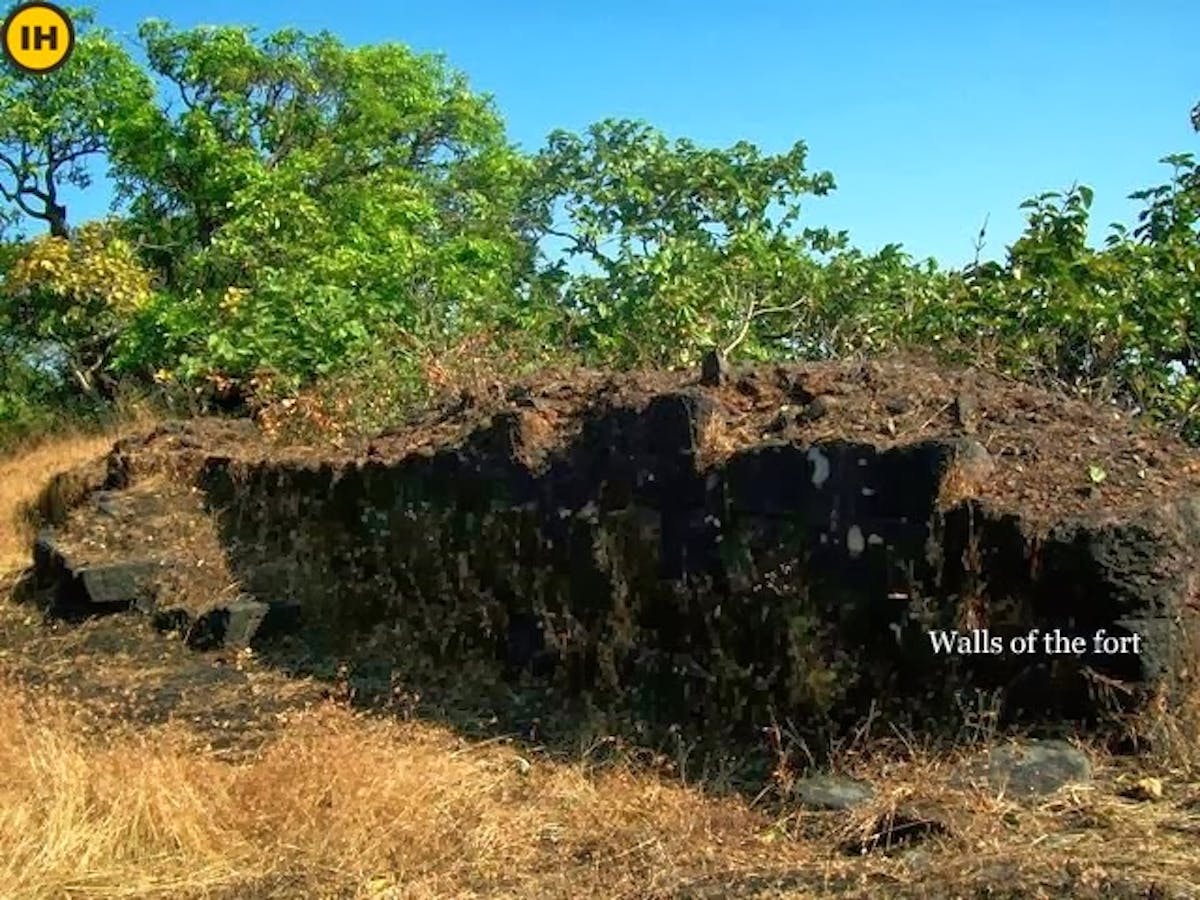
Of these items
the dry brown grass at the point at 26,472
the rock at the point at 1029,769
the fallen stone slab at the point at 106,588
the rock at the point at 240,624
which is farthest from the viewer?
the dry brown grass at the point at 26,472

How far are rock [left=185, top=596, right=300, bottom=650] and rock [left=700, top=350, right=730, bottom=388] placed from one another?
306cm

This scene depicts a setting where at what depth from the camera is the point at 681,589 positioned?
638cm

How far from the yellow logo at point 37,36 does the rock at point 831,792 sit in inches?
258

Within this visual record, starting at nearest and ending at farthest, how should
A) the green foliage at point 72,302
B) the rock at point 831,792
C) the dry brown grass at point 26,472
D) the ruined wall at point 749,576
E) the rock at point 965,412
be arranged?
the rock at point 831,792 < the ruined wall at point 749,576 < the rock at point 965,412 < the dry brown grass at point 26,472 < the green foliage at point 72,302

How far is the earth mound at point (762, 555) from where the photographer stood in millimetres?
5316

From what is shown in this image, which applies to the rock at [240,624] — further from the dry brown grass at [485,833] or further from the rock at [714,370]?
the rock at [714,370]

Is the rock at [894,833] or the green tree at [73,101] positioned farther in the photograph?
the green tree at [73,101]

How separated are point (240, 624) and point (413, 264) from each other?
9218 millimetres

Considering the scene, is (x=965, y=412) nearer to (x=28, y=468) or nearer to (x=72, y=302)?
(x=28, y=468)

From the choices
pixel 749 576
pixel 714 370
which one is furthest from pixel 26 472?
pixel 749 576

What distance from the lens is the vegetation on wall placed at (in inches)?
361

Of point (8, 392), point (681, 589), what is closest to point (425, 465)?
point (681, 589)

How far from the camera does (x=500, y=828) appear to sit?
16.5ft

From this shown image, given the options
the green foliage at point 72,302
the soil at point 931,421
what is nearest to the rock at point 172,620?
the soil at point 931,421
